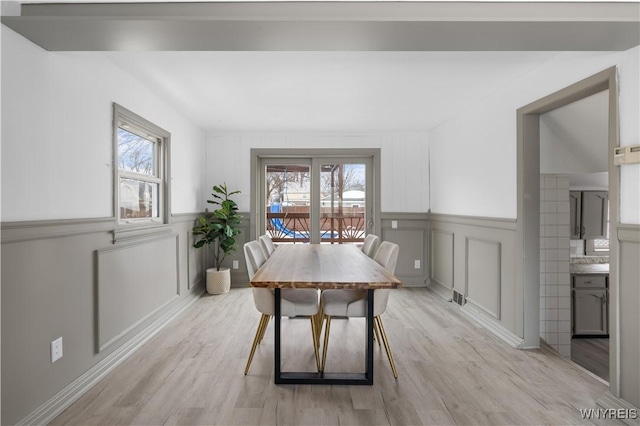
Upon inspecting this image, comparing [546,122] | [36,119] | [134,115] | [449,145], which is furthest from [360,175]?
[36,119]

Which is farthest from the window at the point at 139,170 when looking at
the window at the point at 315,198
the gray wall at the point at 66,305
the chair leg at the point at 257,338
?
the window at the point at 315,198

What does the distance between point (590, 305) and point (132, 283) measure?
182 inches

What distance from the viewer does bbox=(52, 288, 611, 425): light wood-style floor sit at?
1.89 meters

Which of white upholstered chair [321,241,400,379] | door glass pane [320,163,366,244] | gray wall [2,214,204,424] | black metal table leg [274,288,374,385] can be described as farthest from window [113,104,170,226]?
door glass pane [320,163,366,244]

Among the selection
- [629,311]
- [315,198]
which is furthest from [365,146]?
[629,311]

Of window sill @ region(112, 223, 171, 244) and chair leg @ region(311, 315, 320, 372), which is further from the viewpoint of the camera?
window sill @ region(112, 223, 171, 244)

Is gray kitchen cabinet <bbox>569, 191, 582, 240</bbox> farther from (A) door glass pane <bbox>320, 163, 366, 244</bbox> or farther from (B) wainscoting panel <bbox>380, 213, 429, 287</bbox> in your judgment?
(A) door glass pane <bbox>320, 163, 366, 244</bbox>

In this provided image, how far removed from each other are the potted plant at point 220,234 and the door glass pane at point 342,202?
4.37 ft

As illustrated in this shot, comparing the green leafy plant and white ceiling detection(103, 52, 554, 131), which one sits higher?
white ceiling detection(103, 52, 554, 131)

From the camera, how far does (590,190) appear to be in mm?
3912

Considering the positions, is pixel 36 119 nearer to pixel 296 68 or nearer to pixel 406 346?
pixel 296 68

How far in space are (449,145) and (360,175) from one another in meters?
1.40

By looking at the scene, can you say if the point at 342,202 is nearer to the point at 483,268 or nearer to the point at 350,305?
the point at 483,268

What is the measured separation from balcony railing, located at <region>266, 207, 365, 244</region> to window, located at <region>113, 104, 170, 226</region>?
75.5 inches
